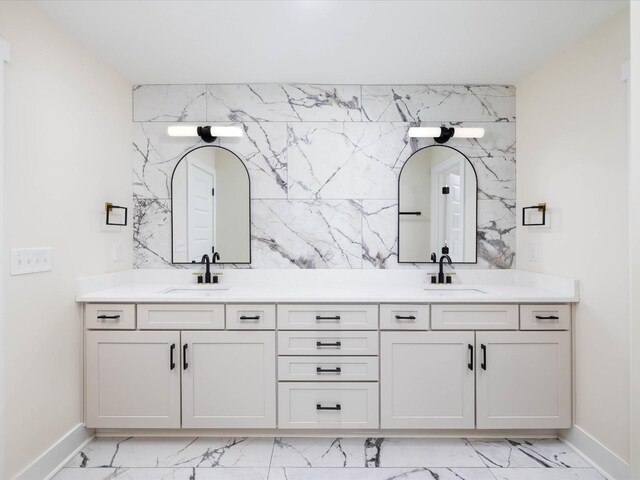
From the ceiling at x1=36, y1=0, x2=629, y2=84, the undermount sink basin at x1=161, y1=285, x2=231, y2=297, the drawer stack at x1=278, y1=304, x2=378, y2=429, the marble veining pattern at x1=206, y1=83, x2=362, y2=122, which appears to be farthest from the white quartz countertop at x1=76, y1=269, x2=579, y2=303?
the ceiling at x1=36, y1=0, x2=629, y2=84

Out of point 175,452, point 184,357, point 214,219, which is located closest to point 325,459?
point 175,452

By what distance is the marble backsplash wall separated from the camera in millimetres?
2883

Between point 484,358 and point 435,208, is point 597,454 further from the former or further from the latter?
point 435,208

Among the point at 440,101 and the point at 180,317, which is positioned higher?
the point at 440,101

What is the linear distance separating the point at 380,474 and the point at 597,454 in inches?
47.4

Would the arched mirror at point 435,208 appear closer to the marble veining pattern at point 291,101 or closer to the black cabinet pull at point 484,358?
the marble veining pattern at point 291,101

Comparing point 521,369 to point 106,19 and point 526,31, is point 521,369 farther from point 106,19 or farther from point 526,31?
point 106,19

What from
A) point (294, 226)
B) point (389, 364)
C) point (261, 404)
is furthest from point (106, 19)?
point (389, 364)

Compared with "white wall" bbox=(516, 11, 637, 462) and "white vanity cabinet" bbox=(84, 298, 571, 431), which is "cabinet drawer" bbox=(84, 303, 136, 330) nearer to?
"white vanity cabinet" bbox=(84, 298, 571, 431)

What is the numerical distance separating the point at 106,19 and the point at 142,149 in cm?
99

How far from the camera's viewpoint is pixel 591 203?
84.6 inches

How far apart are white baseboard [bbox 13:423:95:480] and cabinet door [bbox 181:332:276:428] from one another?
62 cm

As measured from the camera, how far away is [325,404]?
229 cm

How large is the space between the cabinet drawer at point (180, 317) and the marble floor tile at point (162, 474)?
75 cm
